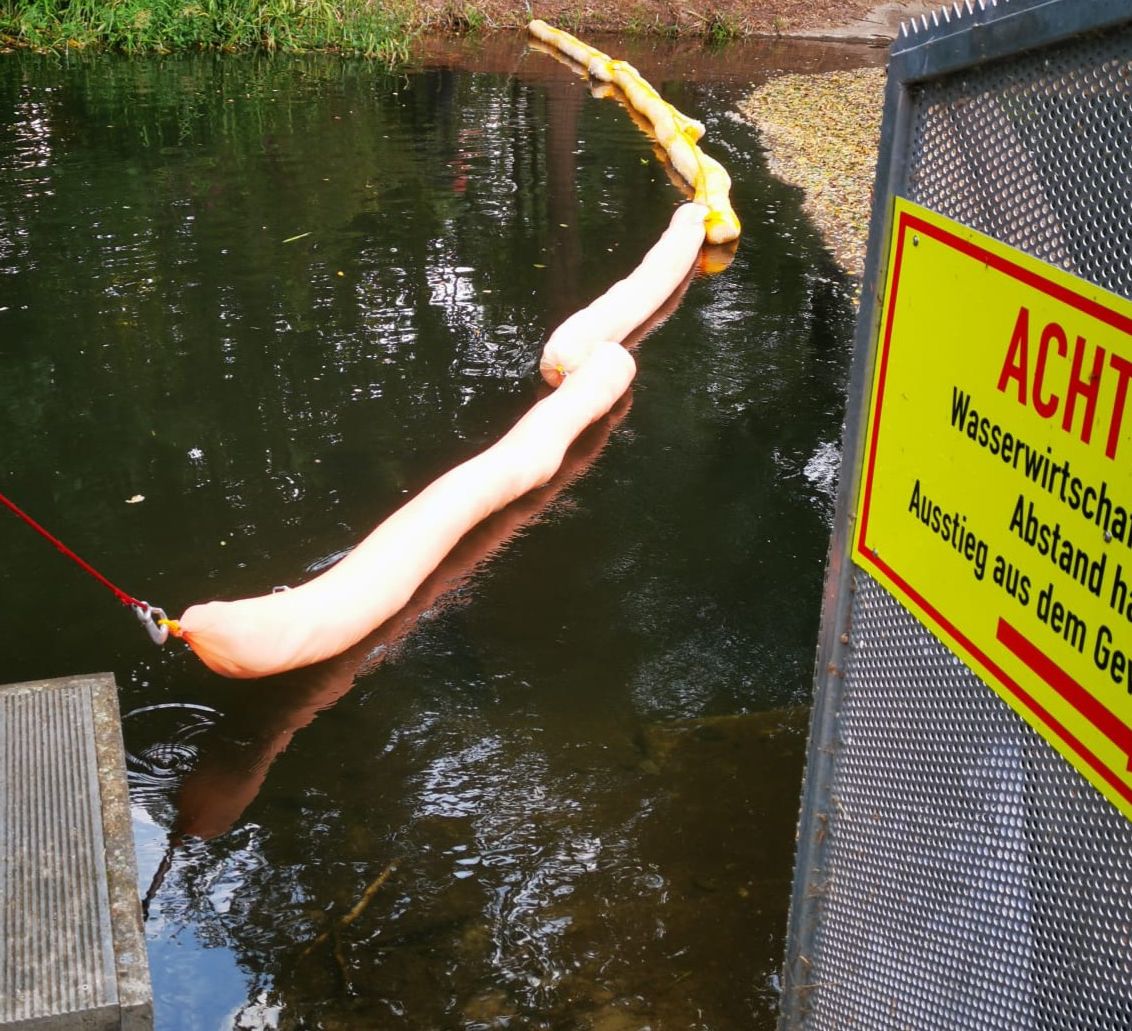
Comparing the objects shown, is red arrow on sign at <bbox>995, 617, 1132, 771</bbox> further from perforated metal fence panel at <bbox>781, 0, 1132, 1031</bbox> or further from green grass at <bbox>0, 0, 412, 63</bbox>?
green grass at <bbox>0, 0, 412, 63</bbox>

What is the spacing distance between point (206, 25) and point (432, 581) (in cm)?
1515

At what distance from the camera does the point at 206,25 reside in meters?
18.0

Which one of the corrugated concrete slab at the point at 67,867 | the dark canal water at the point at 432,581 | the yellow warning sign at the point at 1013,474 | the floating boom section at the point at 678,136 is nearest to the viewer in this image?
the yellow warning sign at the point at 1013,474

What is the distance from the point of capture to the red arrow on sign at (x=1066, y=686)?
1499 mm

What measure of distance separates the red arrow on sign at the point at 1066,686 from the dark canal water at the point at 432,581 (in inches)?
80.4

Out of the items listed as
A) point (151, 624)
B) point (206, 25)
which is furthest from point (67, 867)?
point (206, 25)

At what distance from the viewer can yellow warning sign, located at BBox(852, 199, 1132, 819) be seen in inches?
58.8

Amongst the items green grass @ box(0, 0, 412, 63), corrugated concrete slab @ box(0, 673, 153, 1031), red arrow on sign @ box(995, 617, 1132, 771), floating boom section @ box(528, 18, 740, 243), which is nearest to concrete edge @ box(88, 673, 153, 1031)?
corrugated concrete slab @ box(0, 673, 153, 1031)

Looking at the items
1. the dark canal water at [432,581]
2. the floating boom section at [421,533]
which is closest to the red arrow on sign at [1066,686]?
the dark canal water at [432,581]

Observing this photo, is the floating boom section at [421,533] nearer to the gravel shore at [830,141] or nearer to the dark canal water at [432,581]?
the dark canal water at [432,581]

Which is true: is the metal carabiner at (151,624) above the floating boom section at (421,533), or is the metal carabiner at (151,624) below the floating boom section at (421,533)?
above

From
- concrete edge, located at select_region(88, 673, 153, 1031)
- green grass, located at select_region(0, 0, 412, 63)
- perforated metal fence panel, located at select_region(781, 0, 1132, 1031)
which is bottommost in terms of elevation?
concrete edge, located at select_region(88, 673, 153, 1031)

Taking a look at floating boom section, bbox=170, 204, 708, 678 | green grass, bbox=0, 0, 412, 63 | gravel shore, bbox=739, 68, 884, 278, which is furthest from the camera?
green grass, bbox=0, 0, 412, 63

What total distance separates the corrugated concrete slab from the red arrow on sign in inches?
81.4
